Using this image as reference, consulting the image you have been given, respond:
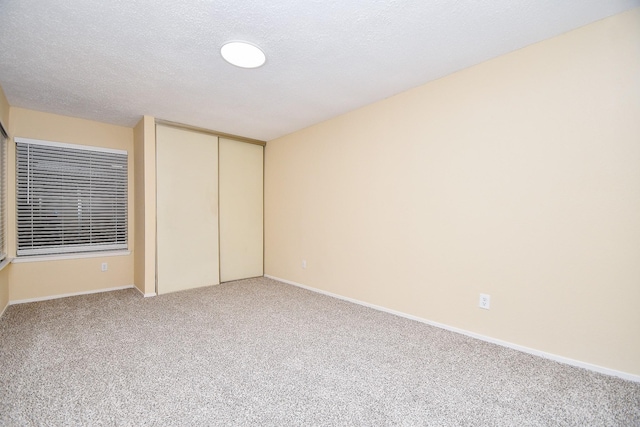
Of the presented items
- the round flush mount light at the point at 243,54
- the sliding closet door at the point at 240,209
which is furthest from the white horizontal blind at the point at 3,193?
the round flush mount light at the point at 243,54

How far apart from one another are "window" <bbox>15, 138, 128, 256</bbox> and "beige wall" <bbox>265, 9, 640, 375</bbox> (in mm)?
3342

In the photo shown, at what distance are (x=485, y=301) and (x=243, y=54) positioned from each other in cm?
281

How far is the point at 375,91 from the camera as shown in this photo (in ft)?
9.60

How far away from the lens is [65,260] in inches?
144

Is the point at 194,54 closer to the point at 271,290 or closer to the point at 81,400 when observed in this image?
the point at 81,400

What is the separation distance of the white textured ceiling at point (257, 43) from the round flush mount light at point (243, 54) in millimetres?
60

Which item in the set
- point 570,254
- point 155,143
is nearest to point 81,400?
point 155,143

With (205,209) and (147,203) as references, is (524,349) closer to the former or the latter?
(205,209)

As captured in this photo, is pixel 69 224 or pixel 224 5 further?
pixel 69 224

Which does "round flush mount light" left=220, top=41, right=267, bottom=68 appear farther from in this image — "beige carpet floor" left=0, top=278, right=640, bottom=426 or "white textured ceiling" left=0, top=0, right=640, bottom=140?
"beige carpet floor" left=0, top=278, right=640, bottom=426

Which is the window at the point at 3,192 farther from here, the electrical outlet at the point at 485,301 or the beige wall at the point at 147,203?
the electrical outlet at the point at 485,301

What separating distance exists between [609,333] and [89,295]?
5.28 meters

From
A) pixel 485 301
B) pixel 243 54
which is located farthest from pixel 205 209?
pixel 485 301

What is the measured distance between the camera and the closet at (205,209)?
3816 millimetres
